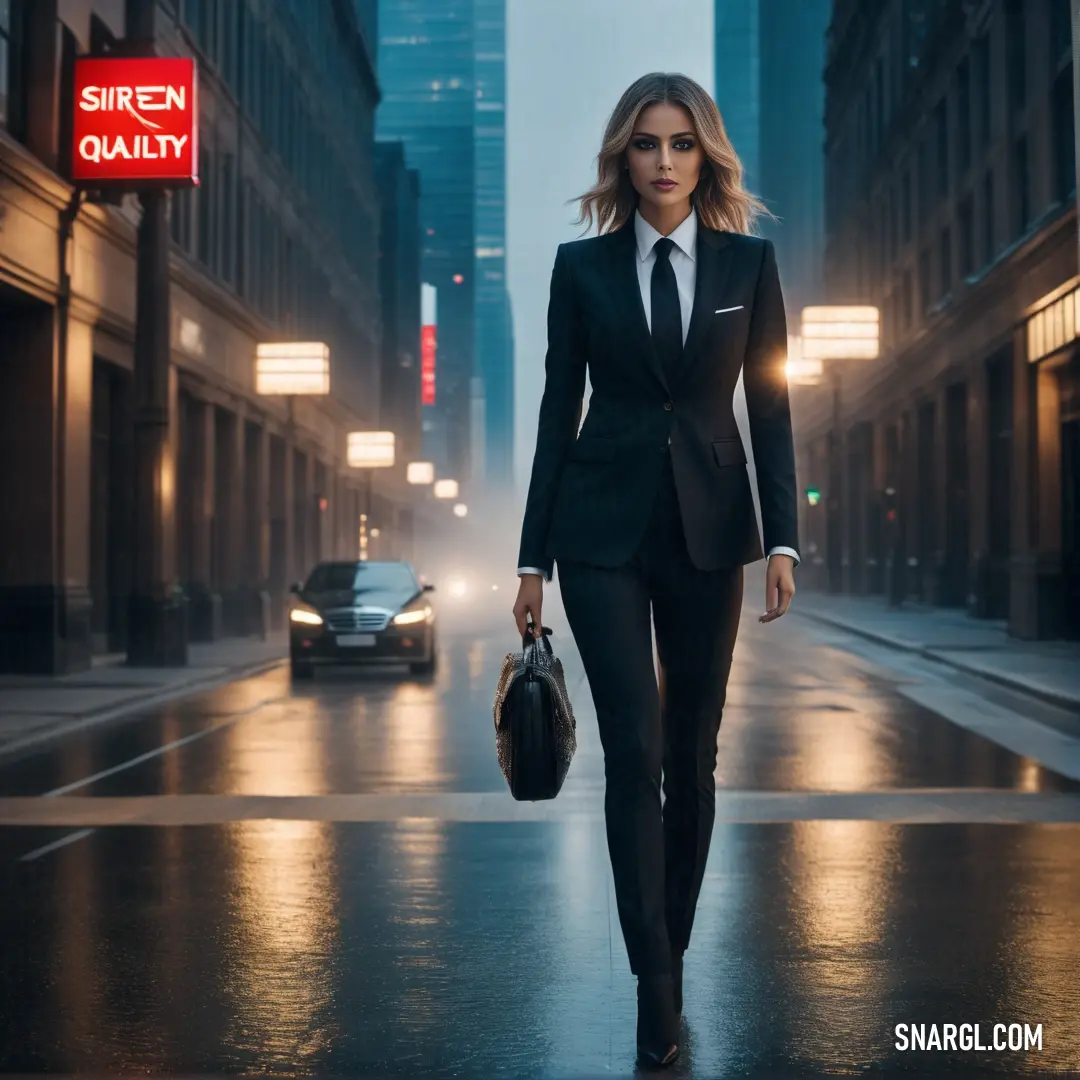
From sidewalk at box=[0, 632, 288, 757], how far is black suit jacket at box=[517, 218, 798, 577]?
9.78m

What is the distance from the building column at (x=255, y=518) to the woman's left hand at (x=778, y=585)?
33767 mm

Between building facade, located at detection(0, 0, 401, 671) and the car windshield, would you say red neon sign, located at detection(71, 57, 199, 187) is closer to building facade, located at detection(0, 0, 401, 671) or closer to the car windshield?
building facade, located at detection(0, 0, 401, 671)

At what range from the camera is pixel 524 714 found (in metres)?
4.21

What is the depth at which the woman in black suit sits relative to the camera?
423 centimetres

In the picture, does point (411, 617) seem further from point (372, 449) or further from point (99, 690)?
point (372, 449)

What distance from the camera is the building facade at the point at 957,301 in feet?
95.7

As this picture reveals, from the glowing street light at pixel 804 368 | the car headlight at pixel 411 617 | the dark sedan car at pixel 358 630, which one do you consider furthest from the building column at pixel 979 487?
the car headlight at pixel 411 617

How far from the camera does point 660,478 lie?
429 centimetres

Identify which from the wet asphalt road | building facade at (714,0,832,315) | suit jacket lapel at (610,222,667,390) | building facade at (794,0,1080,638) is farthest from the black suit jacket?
building facade at (714,0,832,315)

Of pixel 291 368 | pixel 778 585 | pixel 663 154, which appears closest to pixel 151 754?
pixel 778 585

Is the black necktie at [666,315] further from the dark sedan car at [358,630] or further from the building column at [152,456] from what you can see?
the building column at [152,456]

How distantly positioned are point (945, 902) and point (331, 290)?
5136 cm

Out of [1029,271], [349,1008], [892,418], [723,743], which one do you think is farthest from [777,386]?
[892,418]

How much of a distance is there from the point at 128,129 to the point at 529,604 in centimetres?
2011
